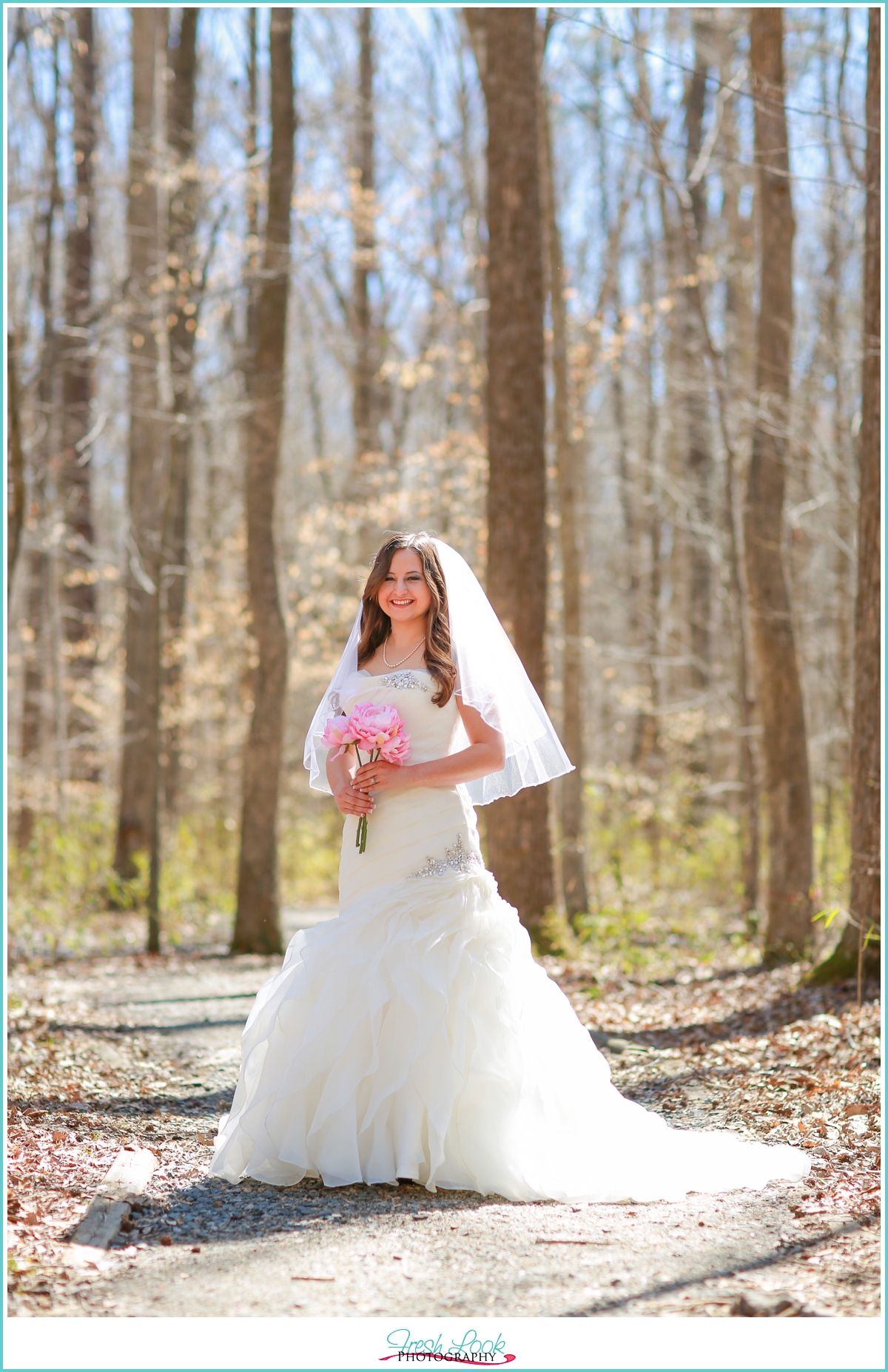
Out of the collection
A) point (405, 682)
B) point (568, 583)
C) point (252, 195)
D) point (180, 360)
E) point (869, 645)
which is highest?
point (252, 195)

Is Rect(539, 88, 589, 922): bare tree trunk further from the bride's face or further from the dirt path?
the bride's face

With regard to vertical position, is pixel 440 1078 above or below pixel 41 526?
below

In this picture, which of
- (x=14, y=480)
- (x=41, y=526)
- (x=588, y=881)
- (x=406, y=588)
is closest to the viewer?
(x=406, y=588)

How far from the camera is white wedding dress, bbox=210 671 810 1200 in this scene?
13.2 ft

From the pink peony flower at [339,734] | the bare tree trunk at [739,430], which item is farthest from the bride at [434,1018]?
the bare tree trunk at [739,430]

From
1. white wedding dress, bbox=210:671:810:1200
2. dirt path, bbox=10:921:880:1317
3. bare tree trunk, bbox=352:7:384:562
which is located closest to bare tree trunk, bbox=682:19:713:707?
bare tree trunk, bbox=352:7:384:562

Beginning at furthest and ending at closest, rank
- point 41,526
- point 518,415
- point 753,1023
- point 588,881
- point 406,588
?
point 588,881 < point 41,526 < point 518,415 < point 753,1023 < point 406,588

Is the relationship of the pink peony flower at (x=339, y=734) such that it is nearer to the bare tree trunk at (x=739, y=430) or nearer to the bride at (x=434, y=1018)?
the bride at (x=434, y=1018)

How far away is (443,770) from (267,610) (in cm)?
629

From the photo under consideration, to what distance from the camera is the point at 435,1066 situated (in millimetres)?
4039

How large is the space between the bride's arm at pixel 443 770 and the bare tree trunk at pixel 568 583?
7328mm

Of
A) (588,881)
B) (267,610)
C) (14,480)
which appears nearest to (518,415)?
(267,610)

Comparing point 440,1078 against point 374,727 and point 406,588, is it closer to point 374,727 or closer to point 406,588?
point 374,727

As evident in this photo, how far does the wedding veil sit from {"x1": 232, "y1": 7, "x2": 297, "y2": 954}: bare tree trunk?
217 inches
